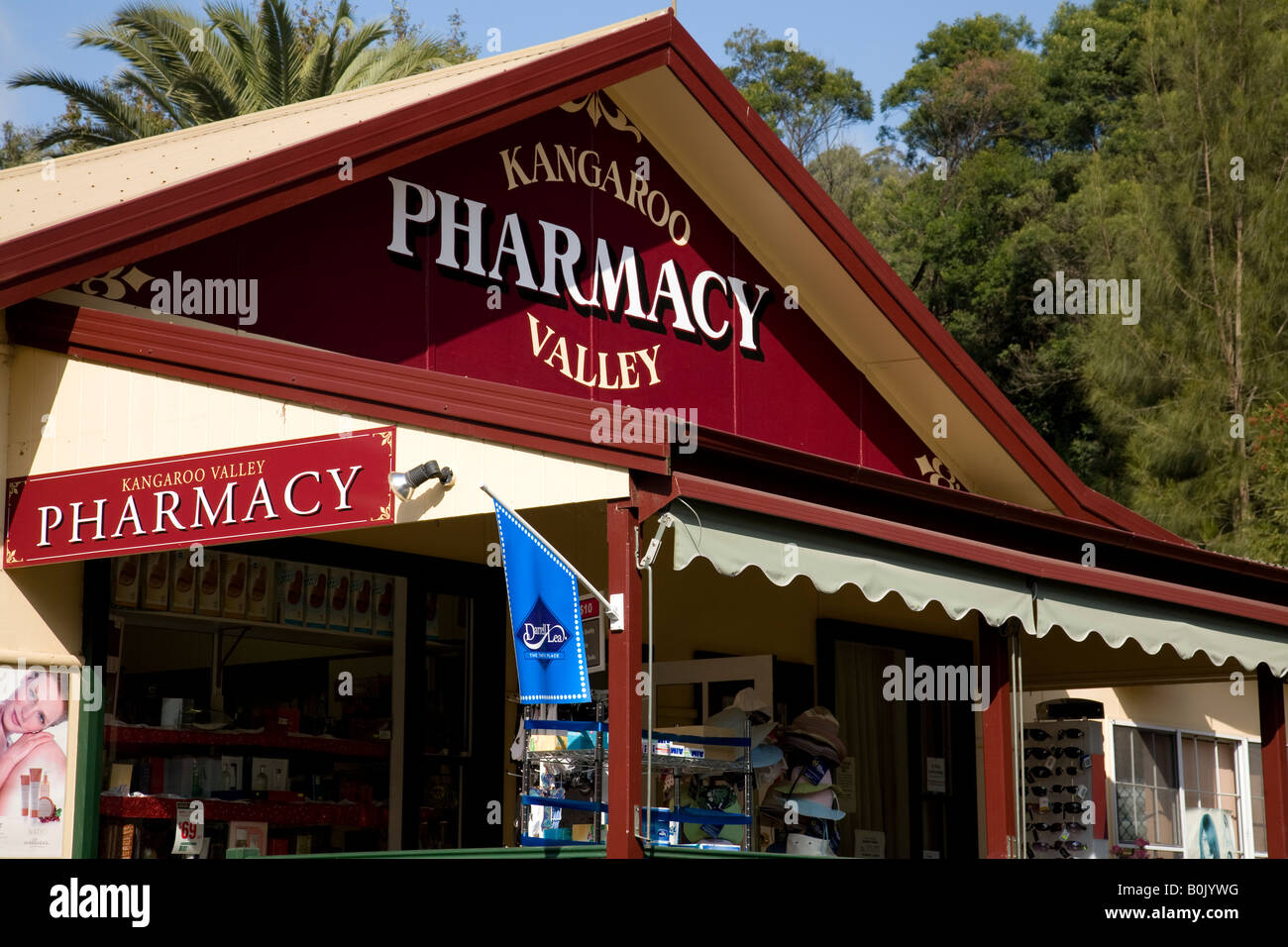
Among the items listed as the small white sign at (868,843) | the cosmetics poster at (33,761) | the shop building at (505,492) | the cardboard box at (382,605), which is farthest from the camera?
the small white sign at (868,843)

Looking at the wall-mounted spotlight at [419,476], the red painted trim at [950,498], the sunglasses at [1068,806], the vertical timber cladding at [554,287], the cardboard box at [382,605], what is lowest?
the sunglasses at [1068,806]

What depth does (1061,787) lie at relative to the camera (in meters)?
15.0

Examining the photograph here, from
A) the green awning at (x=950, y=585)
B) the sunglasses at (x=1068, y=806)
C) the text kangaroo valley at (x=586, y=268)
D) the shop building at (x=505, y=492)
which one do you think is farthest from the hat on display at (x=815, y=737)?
the sunglasses at (x=1068, y=806)

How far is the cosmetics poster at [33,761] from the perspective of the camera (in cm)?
830

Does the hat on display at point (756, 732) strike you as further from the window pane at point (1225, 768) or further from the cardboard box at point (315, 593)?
the window pane at point (1225, 768)

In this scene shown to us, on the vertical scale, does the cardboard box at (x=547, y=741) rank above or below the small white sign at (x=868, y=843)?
above

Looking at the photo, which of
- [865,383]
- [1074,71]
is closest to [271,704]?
[865,383]

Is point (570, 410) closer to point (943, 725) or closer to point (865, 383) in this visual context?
point (865, 383)

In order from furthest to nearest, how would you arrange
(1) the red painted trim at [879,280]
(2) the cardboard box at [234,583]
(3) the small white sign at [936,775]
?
(3) the small white sign at [936,775], (1) the red painted trim at [879,280], (2) the cardboard box at [234,583]

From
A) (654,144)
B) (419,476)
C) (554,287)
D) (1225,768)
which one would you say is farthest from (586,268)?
(1225,768)

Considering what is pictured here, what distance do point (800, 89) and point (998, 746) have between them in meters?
43.3

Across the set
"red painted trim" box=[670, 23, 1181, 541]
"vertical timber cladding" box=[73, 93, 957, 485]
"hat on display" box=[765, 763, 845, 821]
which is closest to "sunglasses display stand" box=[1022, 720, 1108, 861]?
"red painted trim" box=[670, 23, 1181, 541]

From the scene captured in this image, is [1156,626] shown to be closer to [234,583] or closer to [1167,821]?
[234,583]

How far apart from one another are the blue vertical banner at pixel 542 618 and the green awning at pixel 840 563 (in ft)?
1.66
